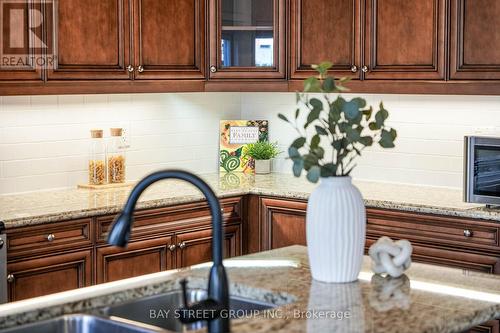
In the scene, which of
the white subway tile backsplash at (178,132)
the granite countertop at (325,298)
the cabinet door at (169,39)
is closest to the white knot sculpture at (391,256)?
the granite countertop at (325,298)

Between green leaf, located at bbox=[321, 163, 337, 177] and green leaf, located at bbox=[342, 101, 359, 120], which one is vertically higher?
green leaf, located at bbox=[342, 101, 359, 120]

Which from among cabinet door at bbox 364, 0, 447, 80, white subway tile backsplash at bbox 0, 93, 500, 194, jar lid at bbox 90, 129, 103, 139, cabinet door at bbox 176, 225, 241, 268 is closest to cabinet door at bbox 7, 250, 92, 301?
cabinet door at bbox 176, 225, 241, 268

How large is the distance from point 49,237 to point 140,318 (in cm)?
149

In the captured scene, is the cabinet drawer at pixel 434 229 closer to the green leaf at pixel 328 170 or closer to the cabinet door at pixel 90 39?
the cabinet door at pixel 90 39

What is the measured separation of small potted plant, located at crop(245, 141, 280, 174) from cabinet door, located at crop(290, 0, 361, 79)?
0.58 meters

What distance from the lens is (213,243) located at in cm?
192

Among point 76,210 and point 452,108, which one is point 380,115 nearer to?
point 76,210

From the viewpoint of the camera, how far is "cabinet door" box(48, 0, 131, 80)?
4.14 meters

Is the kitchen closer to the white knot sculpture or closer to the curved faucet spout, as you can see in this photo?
the white knot sculpture

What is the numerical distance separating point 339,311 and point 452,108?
2.64m

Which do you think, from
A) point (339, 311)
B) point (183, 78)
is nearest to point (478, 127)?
point (183, 78)

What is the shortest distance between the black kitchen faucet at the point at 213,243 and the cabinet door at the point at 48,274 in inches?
76.2

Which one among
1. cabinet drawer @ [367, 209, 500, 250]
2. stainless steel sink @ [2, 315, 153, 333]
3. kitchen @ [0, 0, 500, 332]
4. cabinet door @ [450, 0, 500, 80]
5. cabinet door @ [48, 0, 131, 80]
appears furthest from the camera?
cabinet door @ [48, 0, 131, 80]

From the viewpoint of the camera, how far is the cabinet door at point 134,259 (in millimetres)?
4070
